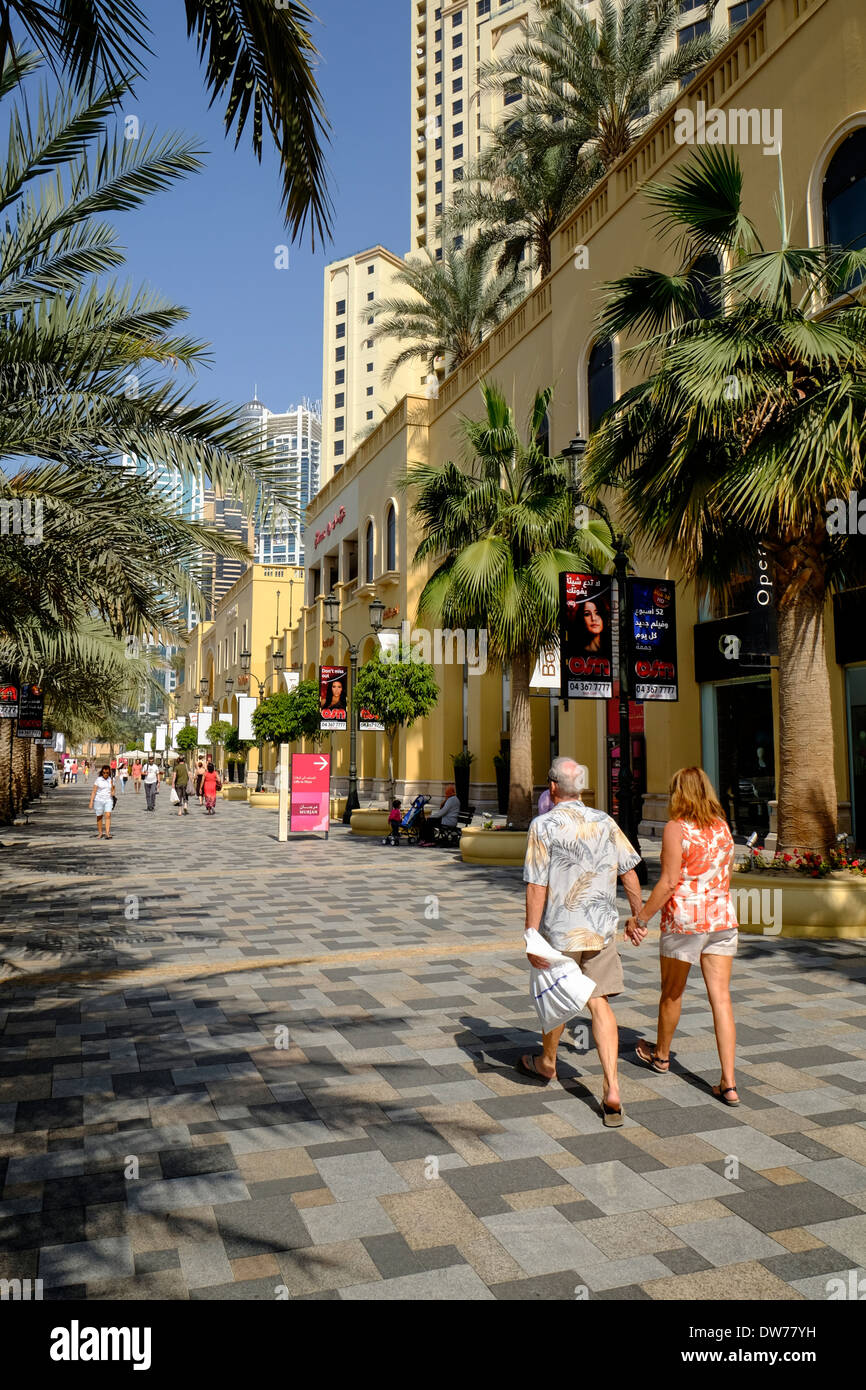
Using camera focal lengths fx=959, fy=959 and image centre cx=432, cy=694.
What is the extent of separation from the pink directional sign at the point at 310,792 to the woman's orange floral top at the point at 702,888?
1685cm

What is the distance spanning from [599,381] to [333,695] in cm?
1092

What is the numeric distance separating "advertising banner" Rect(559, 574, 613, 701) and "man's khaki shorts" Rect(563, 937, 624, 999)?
27.1ft

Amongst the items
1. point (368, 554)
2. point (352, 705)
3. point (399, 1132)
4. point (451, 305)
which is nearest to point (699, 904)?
point (399, 1132)

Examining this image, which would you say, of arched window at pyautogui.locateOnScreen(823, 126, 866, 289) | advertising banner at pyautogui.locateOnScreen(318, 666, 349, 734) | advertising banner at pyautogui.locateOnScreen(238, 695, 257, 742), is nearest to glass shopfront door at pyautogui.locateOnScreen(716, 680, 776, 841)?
arched window at pyautogui.locateOnScreen(823, 126, 866, 289)

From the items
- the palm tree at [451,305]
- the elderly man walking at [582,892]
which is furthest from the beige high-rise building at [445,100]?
the elderly man walking at [582,892]

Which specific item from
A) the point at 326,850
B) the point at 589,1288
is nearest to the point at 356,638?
the point at 326,850

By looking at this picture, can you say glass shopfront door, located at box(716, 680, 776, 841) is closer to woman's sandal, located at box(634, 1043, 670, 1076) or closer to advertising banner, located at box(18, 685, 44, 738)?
woman's sandal, located at box(634, 1043, 670, 1076)

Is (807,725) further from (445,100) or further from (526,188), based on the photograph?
(445,100)

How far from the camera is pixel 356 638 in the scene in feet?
132

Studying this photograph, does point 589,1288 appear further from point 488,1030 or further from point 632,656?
point 632,656

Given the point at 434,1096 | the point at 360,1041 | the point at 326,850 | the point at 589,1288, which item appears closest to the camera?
the point at 589,1288

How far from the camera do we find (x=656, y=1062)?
534 cm

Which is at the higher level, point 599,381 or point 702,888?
point 599,381
